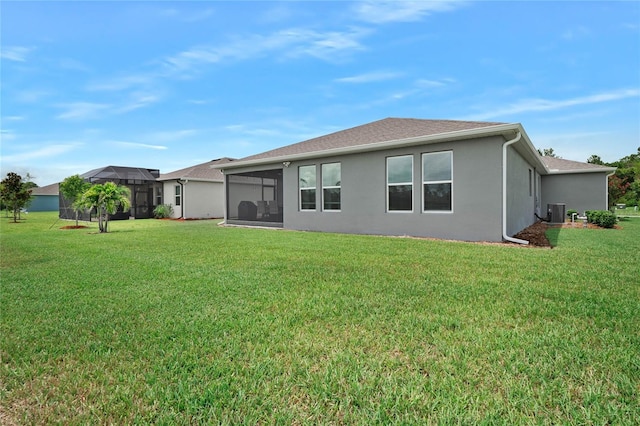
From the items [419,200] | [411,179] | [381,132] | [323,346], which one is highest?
[381,132]

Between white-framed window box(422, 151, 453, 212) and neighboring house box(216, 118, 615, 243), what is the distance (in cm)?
3

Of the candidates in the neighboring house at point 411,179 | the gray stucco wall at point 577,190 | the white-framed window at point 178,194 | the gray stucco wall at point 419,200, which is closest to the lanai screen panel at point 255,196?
the neighboring house at point 411,179

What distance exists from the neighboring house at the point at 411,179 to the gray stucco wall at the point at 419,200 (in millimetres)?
26

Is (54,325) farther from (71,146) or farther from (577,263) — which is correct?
(71,146)

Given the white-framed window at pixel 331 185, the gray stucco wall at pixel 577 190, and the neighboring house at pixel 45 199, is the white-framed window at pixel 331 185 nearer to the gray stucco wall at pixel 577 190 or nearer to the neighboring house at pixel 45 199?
the gray stucco wall at pixel 577 190

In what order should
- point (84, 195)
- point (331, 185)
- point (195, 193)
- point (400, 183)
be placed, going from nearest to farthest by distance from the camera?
point (400, 183) → point (331, 185) → point (84, 195) → point (195, 193)

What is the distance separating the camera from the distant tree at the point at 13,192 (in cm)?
1972

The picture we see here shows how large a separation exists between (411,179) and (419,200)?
70 centimetres

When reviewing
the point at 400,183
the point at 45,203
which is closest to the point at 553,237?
the point at 400,183

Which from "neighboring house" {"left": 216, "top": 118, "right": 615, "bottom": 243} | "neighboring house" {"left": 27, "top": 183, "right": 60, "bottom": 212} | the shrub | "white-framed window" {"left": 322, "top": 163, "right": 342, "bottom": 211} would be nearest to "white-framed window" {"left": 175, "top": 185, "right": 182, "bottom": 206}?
the shrub

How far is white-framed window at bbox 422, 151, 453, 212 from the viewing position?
379 inches

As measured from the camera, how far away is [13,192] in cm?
1998

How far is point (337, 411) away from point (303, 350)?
788mm

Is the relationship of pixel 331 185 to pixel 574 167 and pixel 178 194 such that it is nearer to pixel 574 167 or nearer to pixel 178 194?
pixel 178 194
